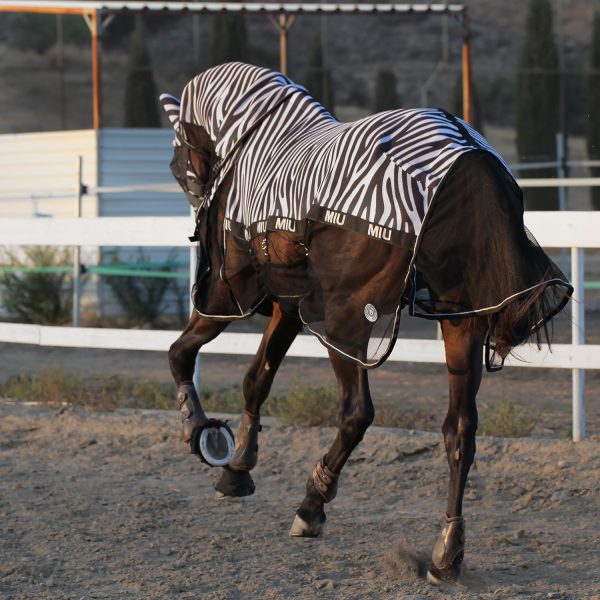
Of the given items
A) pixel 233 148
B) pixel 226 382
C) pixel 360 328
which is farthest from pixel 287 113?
pixel 226 382

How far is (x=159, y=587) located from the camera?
4008mm

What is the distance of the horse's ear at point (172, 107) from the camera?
554 cm

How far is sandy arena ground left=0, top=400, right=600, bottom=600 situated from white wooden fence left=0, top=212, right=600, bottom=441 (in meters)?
0.47

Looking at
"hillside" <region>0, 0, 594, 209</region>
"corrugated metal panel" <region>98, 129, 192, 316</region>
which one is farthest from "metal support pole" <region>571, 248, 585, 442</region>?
"hillside" <region>0, 0, 594, 209</region>

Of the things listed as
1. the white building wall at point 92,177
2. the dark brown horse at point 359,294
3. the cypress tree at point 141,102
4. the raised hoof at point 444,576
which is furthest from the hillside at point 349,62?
the raised hoof at point 444,576

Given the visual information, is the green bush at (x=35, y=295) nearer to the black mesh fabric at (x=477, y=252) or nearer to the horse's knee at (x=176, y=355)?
the horse's knee at (x=176, y=355)

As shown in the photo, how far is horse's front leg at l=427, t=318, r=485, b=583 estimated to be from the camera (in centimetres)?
409

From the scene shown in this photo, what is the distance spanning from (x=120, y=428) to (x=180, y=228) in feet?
4.50

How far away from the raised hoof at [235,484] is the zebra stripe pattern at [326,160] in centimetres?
119

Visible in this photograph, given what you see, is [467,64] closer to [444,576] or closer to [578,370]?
[578,370]

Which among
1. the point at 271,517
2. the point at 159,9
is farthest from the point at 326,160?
the point at 159,9

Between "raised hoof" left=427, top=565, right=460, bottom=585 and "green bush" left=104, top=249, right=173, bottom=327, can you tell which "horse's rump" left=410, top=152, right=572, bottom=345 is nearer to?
"raised hoof" left=427, top=565, right=460, bottom=585

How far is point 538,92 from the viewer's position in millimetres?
27641

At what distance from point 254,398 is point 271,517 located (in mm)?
583
